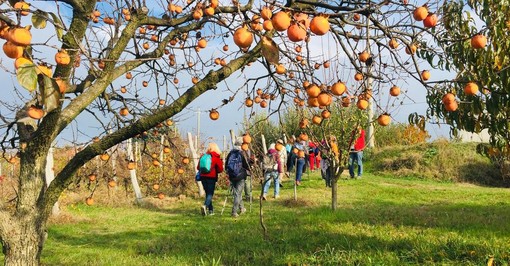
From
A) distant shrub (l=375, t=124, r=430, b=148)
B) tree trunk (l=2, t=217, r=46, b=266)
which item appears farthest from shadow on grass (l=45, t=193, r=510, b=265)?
distant shrub (l=375, t=124, r=430, b=148)

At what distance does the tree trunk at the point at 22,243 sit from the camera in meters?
2.94

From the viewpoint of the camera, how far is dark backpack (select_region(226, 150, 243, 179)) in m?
8.34

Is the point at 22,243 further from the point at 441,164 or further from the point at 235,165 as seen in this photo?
the point at 441,164

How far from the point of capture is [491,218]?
22.1 ft

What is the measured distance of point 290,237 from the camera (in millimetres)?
5465

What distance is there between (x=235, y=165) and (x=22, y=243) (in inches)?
219

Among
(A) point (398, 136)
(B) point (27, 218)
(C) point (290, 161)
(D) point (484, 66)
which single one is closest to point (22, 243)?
(B) point (27, 218)

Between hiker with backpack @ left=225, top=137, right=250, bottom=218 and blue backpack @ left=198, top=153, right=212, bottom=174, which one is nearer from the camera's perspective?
hiker with backpack @ left=225, top=137, right=250, bottom=218

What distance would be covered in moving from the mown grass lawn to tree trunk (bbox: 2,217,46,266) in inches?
65.1

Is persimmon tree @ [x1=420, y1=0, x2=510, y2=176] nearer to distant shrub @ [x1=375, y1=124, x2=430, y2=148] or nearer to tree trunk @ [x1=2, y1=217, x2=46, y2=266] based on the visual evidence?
tree trunk @ [x1=2, y1=217, x2=46, y2=266]

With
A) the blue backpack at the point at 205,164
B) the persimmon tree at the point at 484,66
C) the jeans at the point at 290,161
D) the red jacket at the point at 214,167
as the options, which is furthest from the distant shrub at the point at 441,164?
the persimmon tree at the point at 484,66

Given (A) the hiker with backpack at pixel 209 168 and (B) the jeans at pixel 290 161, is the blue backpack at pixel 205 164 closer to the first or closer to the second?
(A) the hiker with backpack at pixel 209 168

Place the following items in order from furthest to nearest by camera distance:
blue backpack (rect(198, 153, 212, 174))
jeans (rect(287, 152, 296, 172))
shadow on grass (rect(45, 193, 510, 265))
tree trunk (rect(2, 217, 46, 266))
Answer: jeans (rect(287, 152, 296, 172)) < blue backpack (rect(198, 153, 212, 174)) < shadow on grass (rect(45, 193, 510, 265)) < tree trunk (rect(2, 217, 46, 266))

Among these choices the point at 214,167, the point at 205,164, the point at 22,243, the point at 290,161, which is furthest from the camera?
the point at 290,161
